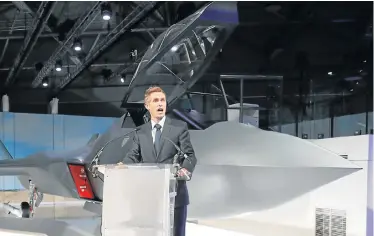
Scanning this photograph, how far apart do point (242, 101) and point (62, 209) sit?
1.89 meters

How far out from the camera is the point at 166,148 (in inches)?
64.5

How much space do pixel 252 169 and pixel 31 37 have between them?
2.71 metres

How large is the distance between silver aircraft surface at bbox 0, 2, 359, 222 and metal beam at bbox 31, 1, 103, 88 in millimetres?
824

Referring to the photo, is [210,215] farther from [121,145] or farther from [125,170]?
[125,170]

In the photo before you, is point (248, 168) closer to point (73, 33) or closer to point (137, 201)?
point (137, 201)

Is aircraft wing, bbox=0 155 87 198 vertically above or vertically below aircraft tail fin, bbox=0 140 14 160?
below

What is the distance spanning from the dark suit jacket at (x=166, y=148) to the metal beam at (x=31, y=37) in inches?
102

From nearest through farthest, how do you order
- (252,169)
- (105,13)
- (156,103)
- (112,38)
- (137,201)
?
(137,201) < (156,103) < (252,169) < (105,13) < (112,38)

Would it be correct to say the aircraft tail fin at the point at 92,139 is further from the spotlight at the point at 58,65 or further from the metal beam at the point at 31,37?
the metal beam at the point at 31,37

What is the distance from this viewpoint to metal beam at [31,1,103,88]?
372 centimetres

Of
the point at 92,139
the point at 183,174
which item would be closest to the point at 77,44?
the point at 92,139

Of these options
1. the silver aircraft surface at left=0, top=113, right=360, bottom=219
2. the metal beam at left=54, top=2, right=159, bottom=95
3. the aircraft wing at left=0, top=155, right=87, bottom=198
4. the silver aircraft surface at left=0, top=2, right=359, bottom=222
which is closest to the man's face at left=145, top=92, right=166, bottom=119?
the silver aircraft surface at left=0, top=2, right=359, bottom=222

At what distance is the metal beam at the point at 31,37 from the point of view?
12.4 ft

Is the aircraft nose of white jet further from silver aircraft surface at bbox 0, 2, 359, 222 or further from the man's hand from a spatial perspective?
the man's hand
